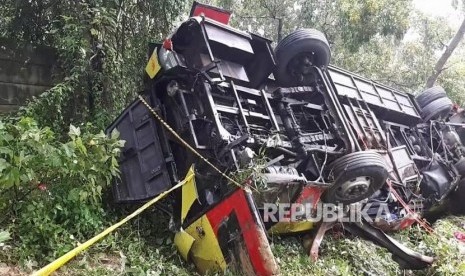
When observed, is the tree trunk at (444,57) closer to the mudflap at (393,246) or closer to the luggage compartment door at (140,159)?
the mudflap at (393,246)

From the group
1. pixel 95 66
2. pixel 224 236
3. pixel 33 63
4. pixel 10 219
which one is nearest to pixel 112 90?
pixel 95 66

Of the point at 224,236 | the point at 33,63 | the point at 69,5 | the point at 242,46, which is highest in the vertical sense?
the point at 69,5

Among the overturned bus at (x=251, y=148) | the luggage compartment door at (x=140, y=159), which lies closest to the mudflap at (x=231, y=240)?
the overturned bus at (x=251, y=148)

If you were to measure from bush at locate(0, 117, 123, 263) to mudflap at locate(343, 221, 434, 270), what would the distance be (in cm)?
268

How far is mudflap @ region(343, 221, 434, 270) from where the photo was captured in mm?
4630

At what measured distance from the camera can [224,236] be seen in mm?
3402

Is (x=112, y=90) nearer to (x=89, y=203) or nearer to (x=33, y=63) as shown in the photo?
(x=33, y=63)

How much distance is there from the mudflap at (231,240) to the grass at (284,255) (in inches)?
8.1

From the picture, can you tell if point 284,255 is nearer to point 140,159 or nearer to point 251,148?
point 251,148

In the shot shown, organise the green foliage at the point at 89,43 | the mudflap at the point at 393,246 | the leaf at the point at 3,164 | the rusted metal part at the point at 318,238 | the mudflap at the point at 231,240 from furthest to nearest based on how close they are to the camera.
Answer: the green foliage at the point at 89,43 < the mudflap at the point at 393,246 < the rusted metal part at the point at 318,238 < the mudflap at the point at 231,240 < the leaf at the point at 3,164

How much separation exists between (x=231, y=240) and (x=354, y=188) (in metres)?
1.45

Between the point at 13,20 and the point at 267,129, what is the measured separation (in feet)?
11.4

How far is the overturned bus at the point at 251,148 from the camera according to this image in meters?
3.48

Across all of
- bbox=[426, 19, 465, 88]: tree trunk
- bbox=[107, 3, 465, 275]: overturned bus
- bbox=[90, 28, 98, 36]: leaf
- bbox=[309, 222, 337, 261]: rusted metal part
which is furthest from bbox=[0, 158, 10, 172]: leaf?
bbox=[426, 19, 465, 88]: tree trunk
